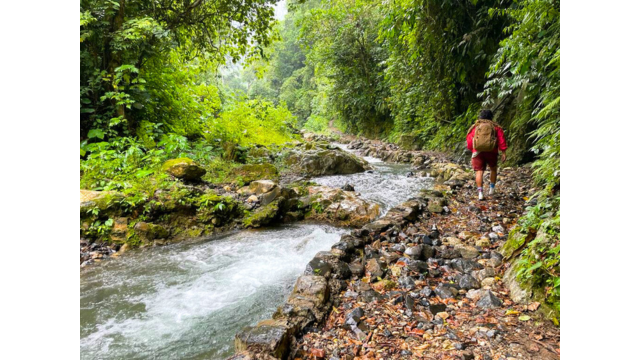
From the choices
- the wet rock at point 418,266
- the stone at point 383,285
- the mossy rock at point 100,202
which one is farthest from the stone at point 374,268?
the mossy rock at point 100,202

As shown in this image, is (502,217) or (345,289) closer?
(345,289)

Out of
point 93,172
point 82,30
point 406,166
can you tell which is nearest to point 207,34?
point 82,30

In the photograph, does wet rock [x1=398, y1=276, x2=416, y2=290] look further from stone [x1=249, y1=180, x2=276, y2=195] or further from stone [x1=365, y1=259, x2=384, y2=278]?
stone [x1=249, y1=180, x2=276, y2=195]

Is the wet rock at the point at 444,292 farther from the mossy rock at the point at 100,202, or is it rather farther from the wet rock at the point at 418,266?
the mossy rock at the point at 100,202

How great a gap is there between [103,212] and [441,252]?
4.82m

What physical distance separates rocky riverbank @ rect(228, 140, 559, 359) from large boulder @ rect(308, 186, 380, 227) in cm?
107

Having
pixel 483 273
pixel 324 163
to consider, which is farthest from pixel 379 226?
pixel 324 163

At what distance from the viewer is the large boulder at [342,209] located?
5402 millimetres

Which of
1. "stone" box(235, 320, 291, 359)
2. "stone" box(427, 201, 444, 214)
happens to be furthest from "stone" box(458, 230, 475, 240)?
"stone" box(235, 320, 291, 359)

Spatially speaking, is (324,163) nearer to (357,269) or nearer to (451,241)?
(451,241)

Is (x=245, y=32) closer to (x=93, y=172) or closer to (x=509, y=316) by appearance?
(x=93, y=172)

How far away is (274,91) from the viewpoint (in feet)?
130

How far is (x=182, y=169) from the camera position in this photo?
234 inches

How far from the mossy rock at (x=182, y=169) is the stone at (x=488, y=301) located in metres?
5.49
